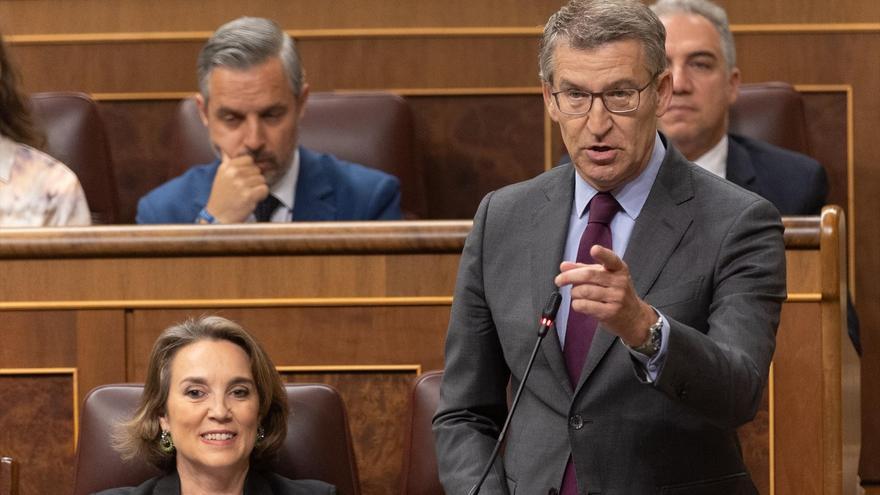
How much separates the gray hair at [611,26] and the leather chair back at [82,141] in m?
1.17

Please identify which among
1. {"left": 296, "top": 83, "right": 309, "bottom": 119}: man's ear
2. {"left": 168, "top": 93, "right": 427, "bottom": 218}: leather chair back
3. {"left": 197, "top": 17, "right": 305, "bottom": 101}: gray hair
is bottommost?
{"left": 168, "top": 93, "right": 427, "bottom": 218}: leather chair back

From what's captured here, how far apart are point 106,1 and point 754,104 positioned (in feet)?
3.28

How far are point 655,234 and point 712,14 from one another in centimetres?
100

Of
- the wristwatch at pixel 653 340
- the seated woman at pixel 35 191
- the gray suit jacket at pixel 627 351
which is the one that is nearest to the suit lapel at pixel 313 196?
the seated woman at pixel 35 191

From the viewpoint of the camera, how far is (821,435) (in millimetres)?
1372

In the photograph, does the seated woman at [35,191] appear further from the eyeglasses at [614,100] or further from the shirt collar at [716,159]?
the eyeglasses at [614,100]

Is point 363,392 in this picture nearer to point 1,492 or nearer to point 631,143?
point 1,492

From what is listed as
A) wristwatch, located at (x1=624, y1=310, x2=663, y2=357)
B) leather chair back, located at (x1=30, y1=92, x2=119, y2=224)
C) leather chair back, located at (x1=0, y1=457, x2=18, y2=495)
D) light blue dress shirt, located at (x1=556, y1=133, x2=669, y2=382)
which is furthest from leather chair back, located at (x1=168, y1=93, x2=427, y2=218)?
wristwatch, located at (x1=624, y1=310, x2=663, y2=357)

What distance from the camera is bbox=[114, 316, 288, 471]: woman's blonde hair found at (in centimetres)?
129

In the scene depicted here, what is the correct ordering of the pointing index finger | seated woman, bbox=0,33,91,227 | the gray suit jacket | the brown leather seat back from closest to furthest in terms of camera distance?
1. the pointing index finger
2. the gray suit jacket
3. seated woman, bbox=0,33,91,227
4. the brown leather seat back

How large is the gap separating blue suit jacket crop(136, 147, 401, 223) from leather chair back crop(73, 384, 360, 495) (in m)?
0.57

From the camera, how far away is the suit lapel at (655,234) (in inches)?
39.1

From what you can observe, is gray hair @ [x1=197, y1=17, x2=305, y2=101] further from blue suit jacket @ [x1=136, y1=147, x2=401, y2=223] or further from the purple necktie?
the purple necktie

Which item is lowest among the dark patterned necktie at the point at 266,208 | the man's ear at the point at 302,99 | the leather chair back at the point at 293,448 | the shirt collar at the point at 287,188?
the leather chair back at the point at 293,448
